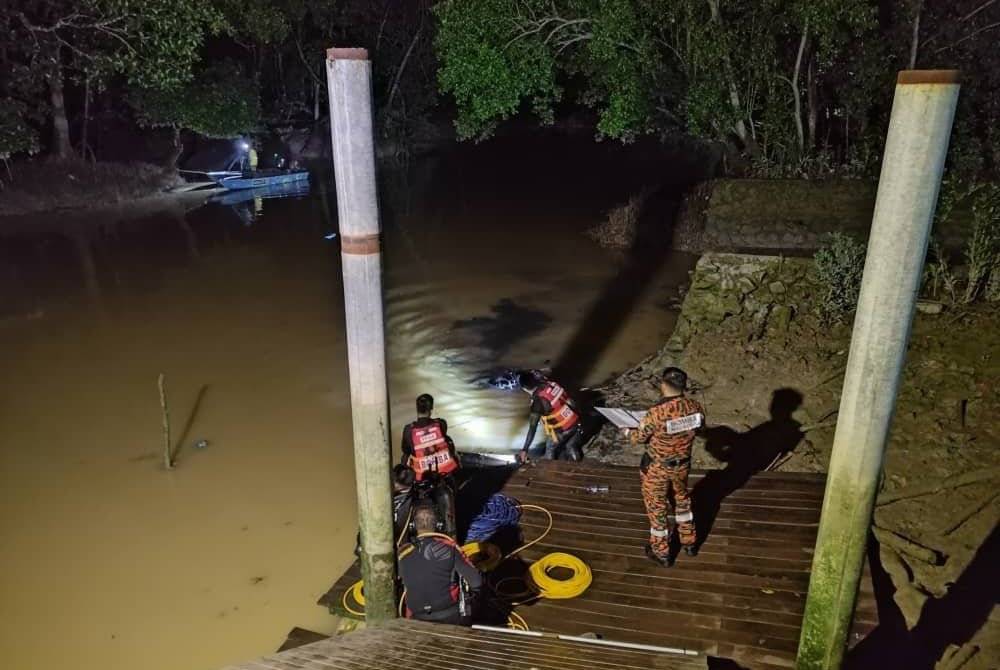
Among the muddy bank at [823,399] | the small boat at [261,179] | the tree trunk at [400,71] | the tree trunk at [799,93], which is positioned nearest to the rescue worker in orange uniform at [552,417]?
the muddy bank at [823,399]

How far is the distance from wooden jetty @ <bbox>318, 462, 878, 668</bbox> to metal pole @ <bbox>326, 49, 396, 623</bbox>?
4.24 ft

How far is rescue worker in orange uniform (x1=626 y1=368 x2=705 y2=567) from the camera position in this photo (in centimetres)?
538

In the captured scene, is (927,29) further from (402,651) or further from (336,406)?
(402,651)

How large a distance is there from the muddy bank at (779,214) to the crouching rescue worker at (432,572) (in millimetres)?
13427

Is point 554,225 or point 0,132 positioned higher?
point 0,132

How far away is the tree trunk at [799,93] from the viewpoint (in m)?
14.6

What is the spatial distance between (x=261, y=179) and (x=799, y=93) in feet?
66.7

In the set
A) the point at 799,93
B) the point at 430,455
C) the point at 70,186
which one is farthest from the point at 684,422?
the point at 70,186

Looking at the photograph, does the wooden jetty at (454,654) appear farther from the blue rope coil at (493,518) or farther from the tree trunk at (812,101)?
the tree trunk at (812,101)

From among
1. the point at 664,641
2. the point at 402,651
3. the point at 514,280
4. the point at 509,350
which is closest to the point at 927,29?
the point at 514,280

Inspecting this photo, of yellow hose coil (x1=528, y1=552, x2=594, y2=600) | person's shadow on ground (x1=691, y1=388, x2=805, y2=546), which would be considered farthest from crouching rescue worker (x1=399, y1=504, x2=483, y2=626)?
person's shadow on ground (x1=691, y1=388, x2=805, y2=546)

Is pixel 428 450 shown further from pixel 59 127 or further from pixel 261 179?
pixel 59 127

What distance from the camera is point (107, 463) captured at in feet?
30.7

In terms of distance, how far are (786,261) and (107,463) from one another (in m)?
9.87
